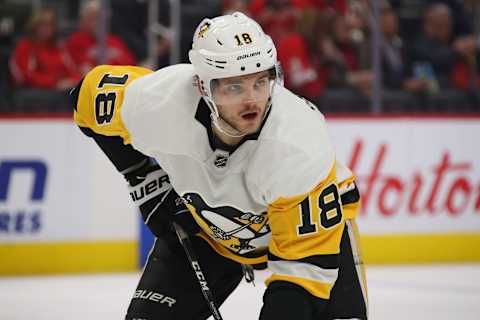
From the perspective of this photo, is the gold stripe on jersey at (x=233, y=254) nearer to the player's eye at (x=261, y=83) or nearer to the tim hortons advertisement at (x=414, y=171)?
the player's eye at (x=261, y=83)

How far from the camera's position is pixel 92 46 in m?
6.04

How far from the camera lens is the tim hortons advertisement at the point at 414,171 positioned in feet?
20.3

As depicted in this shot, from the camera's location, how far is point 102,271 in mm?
5863

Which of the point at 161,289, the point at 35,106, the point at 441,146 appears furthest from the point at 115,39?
the point at 161,289

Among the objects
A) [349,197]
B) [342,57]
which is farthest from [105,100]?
[342,57]

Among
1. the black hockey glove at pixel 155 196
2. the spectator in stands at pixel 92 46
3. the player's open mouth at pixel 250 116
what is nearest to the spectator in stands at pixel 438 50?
the spectator in stands at pixel 92 46

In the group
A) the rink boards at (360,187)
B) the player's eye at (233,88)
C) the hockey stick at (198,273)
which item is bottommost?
the rink boards at (360,187)

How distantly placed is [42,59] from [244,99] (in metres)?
3.70

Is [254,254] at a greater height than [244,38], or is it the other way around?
[244,38]

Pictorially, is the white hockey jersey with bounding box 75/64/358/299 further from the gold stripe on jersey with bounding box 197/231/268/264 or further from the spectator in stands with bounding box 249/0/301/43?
the spectator in stands with bounding box 249/0/301/43

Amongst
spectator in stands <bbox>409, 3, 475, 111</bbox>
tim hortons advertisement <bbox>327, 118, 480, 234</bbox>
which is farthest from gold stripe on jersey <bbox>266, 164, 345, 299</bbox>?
spectator in stands <bbox>409, 3, 475, 111</bbox>

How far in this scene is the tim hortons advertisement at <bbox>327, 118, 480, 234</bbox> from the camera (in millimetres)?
6188

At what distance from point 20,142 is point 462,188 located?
110 inches

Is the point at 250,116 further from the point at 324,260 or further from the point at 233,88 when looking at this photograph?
the point at 324,260
